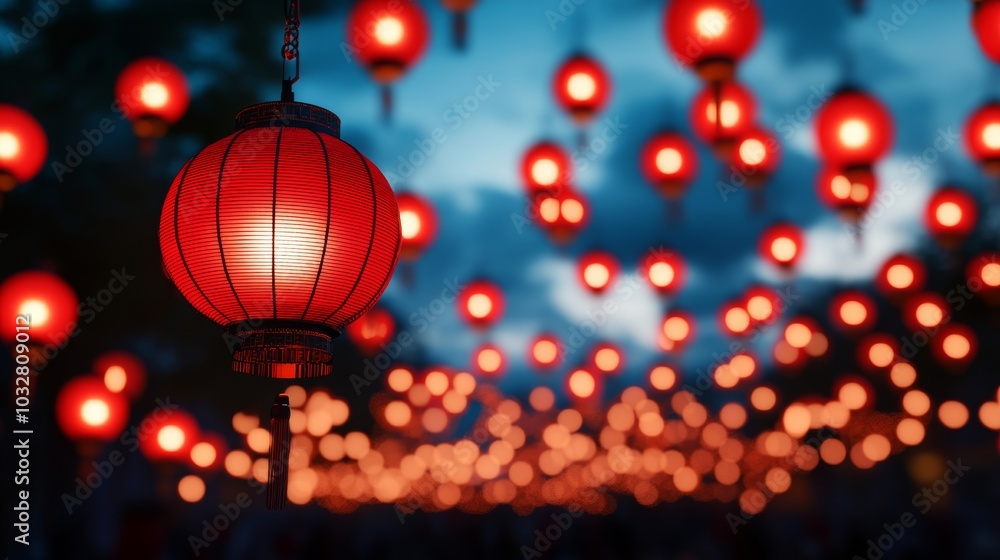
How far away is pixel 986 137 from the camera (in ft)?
15.6

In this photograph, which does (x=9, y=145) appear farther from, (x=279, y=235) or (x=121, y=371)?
(x=121, y=371)

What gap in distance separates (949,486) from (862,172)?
9.02 metres

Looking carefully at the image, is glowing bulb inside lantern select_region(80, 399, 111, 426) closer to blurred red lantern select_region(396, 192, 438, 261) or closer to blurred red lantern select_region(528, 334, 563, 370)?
blurred red lantern select_region(396, 192, 438, 261)

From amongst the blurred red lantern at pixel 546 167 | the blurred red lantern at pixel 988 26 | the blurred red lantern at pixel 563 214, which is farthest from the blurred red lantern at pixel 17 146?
the blurred red lantern at pixel 988 26

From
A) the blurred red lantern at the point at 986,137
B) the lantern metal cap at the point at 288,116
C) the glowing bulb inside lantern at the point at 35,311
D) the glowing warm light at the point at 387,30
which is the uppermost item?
the glowing warm light at the point at 387,30

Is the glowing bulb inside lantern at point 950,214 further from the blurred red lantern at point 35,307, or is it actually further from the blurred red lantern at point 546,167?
the blurred red lantern at point 35,307

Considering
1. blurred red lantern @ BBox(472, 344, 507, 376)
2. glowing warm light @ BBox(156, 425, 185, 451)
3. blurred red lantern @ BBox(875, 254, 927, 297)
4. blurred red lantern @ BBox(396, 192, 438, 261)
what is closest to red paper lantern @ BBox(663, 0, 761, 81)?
blurred red lantern @ BBox(396, 192, 438, 261)

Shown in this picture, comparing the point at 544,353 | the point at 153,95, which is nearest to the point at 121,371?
the point at 153,95

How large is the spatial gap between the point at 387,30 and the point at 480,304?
149 inches

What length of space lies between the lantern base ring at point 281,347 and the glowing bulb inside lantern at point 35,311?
246 centimetres

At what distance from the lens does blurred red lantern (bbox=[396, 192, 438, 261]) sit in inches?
230

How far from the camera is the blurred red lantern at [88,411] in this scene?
6359 mm

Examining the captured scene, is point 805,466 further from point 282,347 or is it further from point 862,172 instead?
point 282,347

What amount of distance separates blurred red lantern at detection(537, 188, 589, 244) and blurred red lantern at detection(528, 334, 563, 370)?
3143mm
